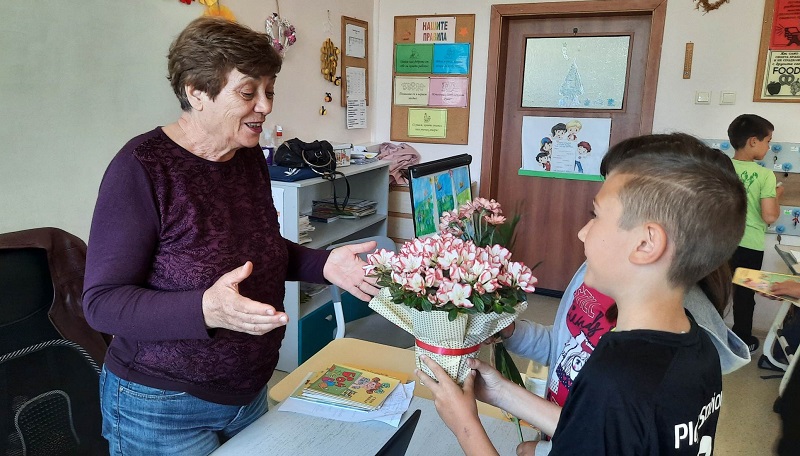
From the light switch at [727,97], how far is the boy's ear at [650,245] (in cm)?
339

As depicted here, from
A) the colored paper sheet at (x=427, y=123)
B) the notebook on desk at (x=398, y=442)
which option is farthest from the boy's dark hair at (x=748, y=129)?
the notebook on desk at (x=398, y=442)

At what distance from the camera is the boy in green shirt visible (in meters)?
3.21

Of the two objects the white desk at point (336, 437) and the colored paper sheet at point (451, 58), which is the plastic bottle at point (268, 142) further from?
the white desk at point (336, 437)

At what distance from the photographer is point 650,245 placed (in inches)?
32.7

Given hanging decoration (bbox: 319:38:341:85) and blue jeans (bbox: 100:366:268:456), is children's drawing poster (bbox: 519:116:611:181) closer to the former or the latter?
hanging decoration (bbox: 319:38:341:85)

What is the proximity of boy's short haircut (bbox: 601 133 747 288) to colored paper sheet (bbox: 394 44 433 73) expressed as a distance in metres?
3.65

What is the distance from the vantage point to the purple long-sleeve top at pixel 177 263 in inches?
43.0

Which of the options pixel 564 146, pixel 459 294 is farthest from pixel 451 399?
pixel 564 146

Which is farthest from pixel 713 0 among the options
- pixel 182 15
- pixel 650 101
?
pixel 182 15

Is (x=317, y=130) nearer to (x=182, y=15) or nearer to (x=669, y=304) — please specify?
(x=182, y=15)

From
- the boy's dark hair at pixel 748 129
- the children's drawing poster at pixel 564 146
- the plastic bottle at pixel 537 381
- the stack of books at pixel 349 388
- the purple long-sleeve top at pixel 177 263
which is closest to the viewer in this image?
the purple long-sleeve top at pixel 177 263

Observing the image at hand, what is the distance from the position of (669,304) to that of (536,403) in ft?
1.17

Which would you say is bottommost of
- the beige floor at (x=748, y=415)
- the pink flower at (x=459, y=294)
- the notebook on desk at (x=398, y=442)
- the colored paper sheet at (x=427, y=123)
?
the beige floor at (x=748, y=415)

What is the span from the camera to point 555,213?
4402 mm
